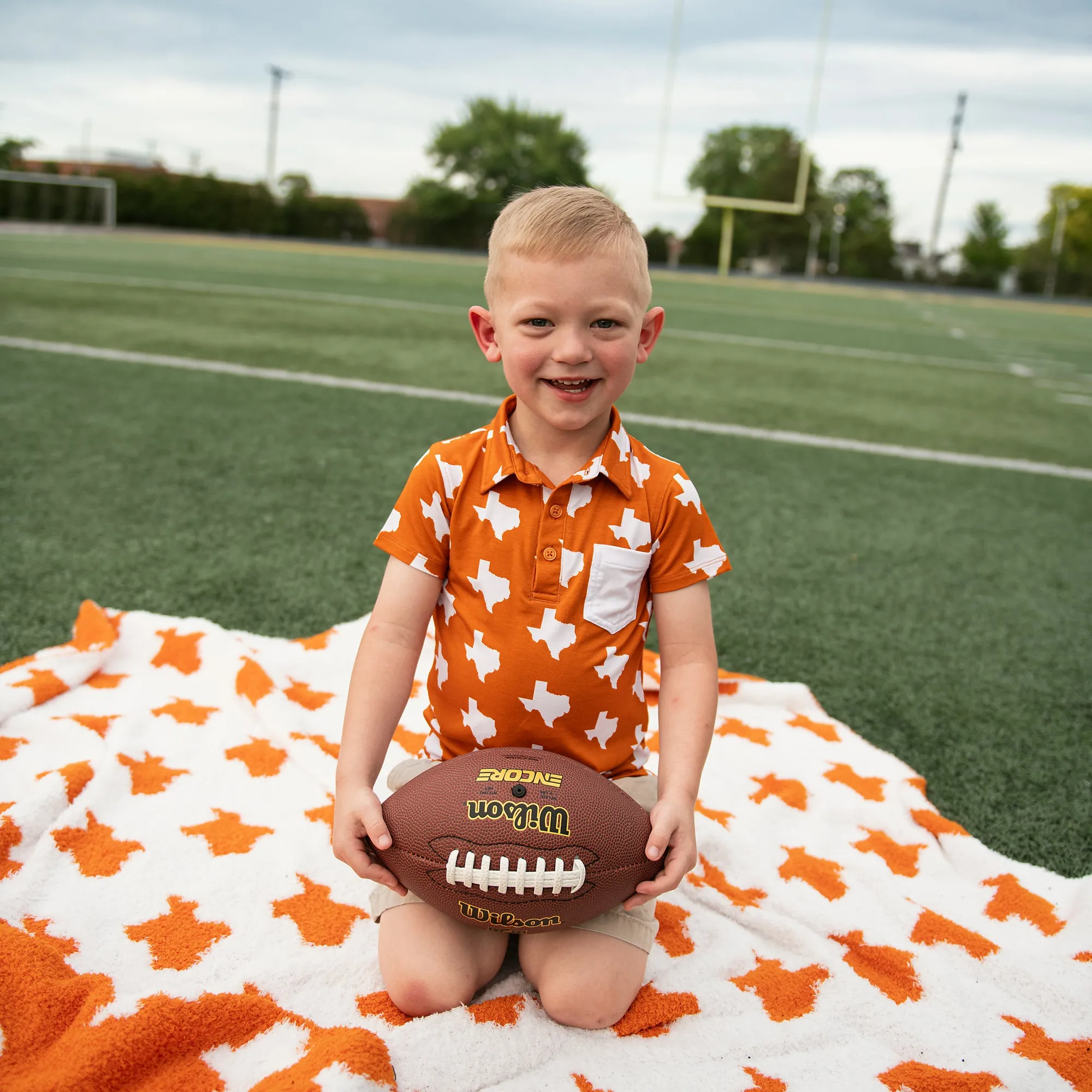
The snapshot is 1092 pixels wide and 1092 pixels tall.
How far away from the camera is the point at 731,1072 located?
137 centimetres

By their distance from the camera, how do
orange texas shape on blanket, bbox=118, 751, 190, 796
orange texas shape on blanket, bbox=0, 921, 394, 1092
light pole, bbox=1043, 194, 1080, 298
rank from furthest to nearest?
light pole, bbox=1043, 194, 1080, 298, orange texas shape on blanket, bbox=118, 751, 190, 796, orange texas shape on blanket, bbox=0, 921, 394, 1092

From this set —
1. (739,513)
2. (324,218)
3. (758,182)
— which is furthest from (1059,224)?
(739,513)

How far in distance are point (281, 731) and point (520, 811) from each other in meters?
1.03

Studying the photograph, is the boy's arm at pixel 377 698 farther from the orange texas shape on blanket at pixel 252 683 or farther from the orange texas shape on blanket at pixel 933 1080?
the orange texas shape on blanket at pixel 252 683

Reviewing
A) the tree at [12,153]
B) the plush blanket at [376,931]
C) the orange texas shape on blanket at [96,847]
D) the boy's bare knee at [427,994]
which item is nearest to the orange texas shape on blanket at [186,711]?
the plush blanket at [376,931]

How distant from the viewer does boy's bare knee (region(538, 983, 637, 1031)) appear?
1.41m

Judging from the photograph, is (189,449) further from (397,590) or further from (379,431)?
(397,590)

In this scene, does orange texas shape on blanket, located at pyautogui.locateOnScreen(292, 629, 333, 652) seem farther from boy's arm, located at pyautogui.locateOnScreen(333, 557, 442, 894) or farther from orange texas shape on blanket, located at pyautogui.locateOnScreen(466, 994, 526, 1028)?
orange texas shape on blanket, located at pyautogui.locateOnScreen(466, 994, 526, 1028)

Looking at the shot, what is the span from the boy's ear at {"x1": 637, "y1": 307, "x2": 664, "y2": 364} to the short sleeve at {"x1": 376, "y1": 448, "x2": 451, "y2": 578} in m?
0.34

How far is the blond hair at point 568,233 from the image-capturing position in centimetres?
134

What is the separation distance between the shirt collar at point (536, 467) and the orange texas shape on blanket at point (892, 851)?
0.98 metres

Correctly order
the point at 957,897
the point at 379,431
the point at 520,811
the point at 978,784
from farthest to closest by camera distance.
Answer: the point at 379,431 → the point at 978,784 → the point at 957,897 → the point at 520,811

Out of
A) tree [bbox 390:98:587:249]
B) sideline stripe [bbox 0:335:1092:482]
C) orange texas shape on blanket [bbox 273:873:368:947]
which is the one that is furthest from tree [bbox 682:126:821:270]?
orange texas shape on blanket [bbox 273:873:368:947]

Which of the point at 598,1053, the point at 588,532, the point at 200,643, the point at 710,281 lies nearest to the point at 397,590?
the point at 588,532
